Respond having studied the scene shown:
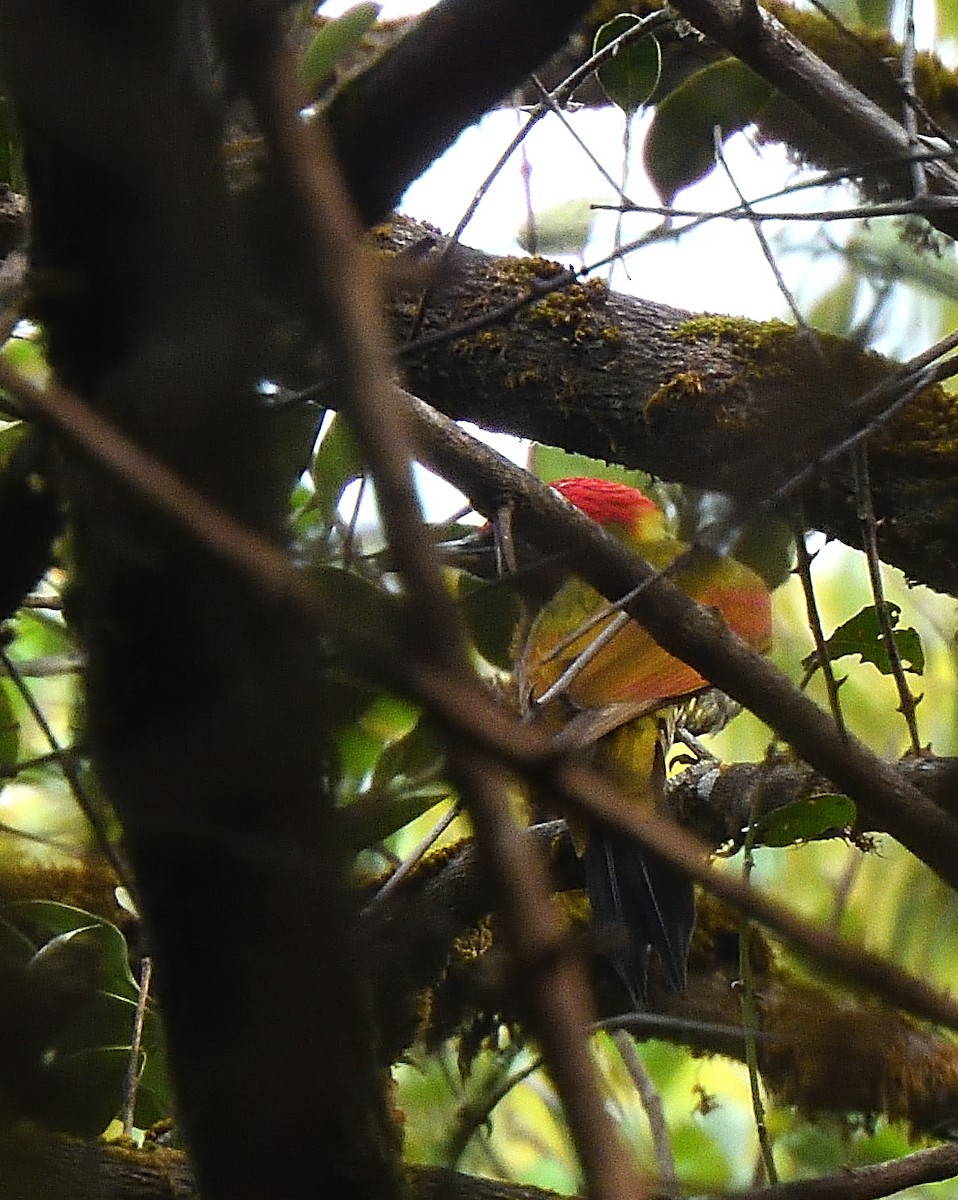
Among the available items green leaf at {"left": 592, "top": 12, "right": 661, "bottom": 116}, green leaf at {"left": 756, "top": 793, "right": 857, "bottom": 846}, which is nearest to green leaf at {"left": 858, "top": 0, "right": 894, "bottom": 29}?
green leaf at {"left": 592, "top": 12, "right": 661, "bottom": 116}

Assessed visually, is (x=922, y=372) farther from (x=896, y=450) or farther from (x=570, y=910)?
(x=570, y=910)

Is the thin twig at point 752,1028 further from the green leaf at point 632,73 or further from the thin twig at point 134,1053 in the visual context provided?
the green leaf at point 632,73

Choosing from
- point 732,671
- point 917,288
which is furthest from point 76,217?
point 917,288

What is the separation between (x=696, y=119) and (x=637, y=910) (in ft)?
3.14

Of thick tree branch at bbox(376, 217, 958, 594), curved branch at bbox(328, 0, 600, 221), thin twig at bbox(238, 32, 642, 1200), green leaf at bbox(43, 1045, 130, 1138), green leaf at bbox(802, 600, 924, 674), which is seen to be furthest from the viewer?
thick tree branch at bbox(376, 217, 958, 594)

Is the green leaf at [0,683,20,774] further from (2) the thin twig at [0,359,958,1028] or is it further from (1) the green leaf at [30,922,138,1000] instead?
(2) the thin twig at [0,359,958,1028]

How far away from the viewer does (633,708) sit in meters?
1.81

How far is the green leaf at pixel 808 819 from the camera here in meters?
1.37

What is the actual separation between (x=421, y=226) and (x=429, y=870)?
917mm

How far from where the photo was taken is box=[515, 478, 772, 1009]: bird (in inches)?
63.3

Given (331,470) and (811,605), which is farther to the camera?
(331,470)

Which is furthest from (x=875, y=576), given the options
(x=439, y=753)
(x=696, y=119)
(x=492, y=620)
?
(x=439, y=753)

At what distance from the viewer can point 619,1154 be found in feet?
1.14

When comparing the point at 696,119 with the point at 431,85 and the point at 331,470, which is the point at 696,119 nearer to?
the point at 331,470
